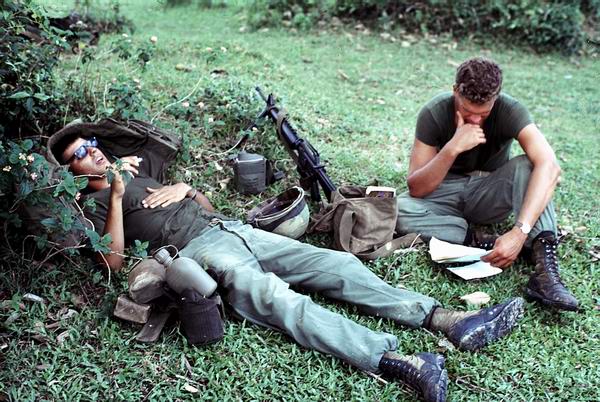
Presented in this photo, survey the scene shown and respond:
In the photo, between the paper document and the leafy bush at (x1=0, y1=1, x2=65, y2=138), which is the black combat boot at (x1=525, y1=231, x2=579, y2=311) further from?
the leafy bush at (x1=0, y1=1, x2=65, y2=138)

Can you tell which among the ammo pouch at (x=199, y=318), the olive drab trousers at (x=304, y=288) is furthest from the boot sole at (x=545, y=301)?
the ammo pouch at (x=199, y=318)

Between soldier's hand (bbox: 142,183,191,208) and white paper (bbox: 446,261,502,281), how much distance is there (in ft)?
5.86

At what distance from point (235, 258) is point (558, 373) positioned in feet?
6.06

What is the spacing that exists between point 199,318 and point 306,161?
170 cm

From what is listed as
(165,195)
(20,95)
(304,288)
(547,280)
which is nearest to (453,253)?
(547,280)

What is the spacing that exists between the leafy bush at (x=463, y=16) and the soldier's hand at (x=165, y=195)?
247 inches

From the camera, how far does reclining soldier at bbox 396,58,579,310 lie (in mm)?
4027

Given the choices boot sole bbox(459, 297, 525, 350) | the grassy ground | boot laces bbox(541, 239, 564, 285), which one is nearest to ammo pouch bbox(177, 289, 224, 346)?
the grassy ground

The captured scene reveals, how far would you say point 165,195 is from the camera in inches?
163

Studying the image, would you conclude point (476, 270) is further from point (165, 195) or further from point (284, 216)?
point (165, 195)

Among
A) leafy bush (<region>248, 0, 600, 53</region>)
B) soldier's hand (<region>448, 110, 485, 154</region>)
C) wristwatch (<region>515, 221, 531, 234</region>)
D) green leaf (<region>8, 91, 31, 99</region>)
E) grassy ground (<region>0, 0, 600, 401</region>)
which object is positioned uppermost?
green leaf (<region>8, 91, 31, 99</region>)

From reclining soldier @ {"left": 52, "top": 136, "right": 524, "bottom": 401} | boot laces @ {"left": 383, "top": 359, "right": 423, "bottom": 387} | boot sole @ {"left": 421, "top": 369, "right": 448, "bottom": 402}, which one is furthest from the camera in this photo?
reclining soldier @ {"left": 52, "top": 136, "right": 524, "bottom": 401}

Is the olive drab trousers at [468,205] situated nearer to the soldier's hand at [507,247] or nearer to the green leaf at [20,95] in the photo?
the soldier's hand at [507,247]

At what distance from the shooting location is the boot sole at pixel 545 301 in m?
3.74
